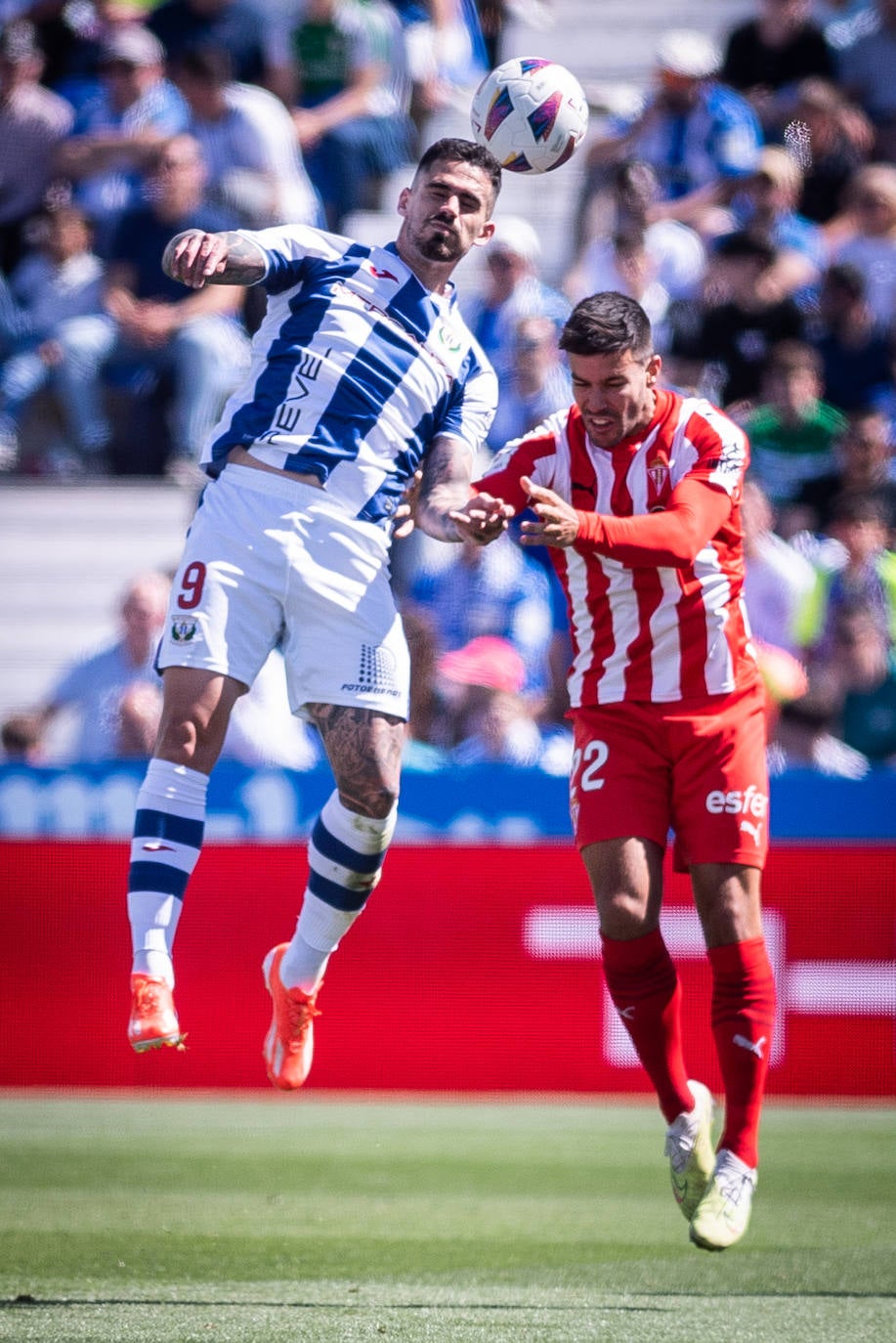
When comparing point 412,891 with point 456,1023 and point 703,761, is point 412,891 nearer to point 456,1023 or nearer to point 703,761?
point 456,1023

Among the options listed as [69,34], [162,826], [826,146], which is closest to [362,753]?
[162,826]

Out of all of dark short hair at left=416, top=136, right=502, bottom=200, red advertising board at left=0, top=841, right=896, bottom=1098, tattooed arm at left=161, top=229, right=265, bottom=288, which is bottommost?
red advertising board at left=0, top=841, right=896, bottom=1098

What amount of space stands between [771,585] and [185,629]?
557 centimetres

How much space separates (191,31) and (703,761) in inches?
425

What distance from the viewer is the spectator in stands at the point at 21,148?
1393 cm

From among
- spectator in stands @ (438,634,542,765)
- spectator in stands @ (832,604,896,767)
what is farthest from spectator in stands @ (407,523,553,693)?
spectator in stands @ (832,604,896,767)

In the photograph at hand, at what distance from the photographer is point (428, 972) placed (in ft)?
31.5

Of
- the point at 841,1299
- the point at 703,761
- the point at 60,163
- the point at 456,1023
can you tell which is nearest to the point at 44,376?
the point at 60,163

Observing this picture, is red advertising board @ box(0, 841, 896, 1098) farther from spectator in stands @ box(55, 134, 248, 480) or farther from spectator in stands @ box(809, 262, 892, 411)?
spectator in stands @ box(55, 134, 248, 480)

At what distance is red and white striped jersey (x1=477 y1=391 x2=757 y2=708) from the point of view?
568cm

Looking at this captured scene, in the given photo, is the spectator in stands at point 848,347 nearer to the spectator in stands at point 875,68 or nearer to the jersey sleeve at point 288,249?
the spectator in stands at point 875,68

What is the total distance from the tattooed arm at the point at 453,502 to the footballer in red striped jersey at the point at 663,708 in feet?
0.33

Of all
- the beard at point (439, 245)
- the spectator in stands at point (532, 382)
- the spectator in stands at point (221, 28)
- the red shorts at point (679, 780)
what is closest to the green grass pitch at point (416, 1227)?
the red shorts at point (679, 780)

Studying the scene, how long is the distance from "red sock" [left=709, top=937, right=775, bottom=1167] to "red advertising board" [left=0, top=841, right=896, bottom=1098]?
3.76 m
